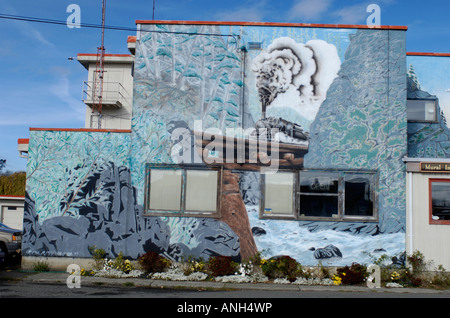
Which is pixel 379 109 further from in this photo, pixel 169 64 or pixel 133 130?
pixel 133 130

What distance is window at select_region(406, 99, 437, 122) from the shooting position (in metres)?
14.8

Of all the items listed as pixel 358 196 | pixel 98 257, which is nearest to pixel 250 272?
pixel 358 196

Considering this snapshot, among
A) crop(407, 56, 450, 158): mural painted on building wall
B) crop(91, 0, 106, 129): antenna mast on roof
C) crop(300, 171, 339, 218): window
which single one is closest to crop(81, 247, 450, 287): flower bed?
crop(300, 171, 339, 218): window

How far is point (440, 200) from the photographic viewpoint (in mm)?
12594

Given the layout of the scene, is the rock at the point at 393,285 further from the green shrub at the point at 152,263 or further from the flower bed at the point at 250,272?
the green shrub at the point at 152,263

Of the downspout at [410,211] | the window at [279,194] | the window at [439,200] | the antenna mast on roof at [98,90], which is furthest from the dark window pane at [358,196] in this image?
the antenna mast on roof at [98,90]

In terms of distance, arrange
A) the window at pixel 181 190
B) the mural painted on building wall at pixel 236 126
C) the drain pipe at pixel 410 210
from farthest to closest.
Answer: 1. the window at pixel 181 190
2. the mural painted on building wall at pixel 236 126
3. the drain pipe at pixel 410 210

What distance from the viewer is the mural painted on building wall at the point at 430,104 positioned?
14547 mm

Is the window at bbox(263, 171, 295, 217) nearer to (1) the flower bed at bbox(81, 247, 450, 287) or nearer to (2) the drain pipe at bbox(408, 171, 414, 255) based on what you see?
(1) the flower bed at bbox(81, 247, 450, 287)

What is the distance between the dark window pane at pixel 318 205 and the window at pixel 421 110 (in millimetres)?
4591

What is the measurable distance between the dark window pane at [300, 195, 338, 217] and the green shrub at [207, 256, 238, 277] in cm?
256

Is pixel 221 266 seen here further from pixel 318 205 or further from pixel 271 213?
pixel 318 205

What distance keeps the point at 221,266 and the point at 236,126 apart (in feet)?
13.5

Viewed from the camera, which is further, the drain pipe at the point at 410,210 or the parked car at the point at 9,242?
the parked car at the point at 9,242
